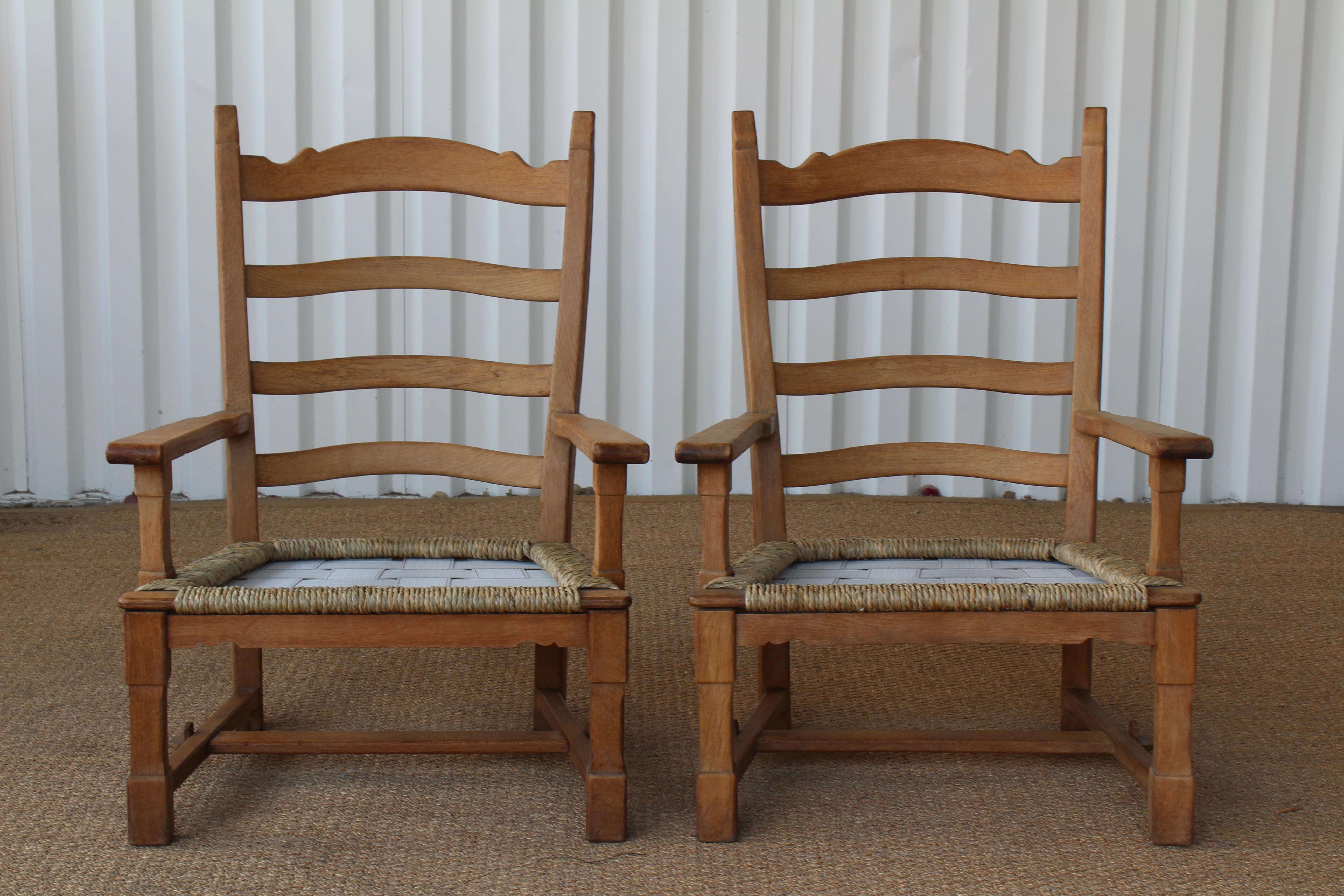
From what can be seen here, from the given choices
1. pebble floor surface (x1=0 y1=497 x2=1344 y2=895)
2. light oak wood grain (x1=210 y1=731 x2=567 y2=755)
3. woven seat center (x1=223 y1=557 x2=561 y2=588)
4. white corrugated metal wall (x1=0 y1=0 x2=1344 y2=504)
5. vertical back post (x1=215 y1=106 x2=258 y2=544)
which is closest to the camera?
pebble floor surface (x1=0 y1=497 x2=1344 y2=895)

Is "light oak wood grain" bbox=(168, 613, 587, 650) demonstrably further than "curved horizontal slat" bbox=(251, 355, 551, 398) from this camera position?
No

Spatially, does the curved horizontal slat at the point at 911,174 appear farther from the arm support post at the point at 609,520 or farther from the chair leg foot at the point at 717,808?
the chair leg foot at the point at 717,808

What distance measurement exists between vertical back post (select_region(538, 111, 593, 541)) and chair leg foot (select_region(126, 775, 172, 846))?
22.6 inches

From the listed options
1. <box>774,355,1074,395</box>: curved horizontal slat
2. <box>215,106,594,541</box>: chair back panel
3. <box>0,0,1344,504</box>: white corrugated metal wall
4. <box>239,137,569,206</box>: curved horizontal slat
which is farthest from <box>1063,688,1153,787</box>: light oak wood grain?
<box>0,0,1344,504</box>: white corrugated metal wall

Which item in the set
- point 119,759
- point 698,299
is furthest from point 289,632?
point 698,299

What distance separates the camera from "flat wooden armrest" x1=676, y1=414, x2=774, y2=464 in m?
1.30

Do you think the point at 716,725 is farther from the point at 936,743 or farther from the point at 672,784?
the point at 936,743

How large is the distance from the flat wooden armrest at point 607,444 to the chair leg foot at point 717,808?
376mm

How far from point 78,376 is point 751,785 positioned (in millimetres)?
2747

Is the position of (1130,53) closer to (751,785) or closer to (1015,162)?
(1015,162)

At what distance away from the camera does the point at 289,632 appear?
1.27m

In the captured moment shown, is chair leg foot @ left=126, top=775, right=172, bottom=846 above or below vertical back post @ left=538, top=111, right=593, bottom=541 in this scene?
below

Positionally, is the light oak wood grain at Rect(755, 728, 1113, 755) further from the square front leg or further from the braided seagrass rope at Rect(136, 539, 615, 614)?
the braided seagrass rope at Rect(136, 539, 615, 614)

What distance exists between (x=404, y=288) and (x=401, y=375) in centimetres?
13
